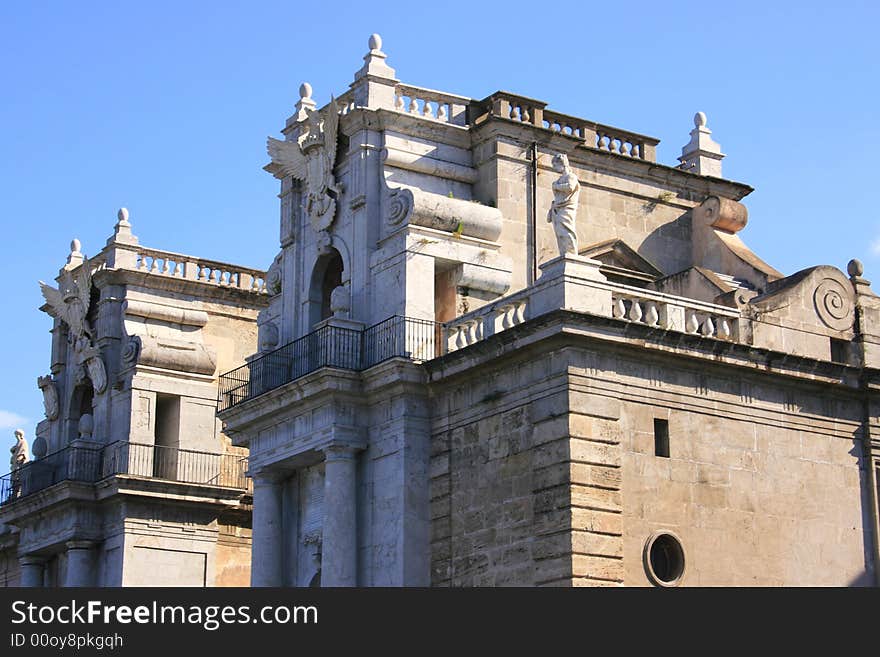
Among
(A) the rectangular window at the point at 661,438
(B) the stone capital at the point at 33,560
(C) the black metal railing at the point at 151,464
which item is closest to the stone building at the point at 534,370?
(A) the rectangular window at the point at 661,438

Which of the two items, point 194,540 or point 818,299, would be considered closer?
point 818,299

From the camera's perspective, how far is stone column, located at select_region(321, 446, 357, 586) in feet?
102

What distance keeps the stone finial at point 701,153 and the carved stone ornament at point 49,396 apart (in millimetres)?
16812

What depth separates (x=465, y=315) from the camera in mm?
31172

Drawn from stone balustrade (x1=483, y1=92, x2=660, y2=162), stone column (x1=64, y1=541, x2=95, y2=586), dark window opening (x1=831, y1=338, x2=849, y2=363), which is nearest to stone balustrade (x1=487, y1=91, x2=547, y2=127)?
stone balustrade (x1=483, y1=92, x2=660, y2=162)

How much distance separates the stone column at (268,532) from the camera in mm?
33312

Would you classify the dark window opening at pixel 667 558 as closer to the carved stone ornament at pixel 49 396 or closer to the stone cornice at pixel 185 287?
the stone cornice at pixel 185 287

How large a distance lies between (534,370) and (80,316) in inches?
707

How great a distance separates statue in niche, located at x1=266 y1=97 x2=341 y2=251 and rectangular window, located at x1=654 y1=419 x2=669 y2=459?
27.5 ft

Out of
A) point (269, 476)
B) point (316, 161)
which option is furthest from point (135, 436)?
point (316, 161)
